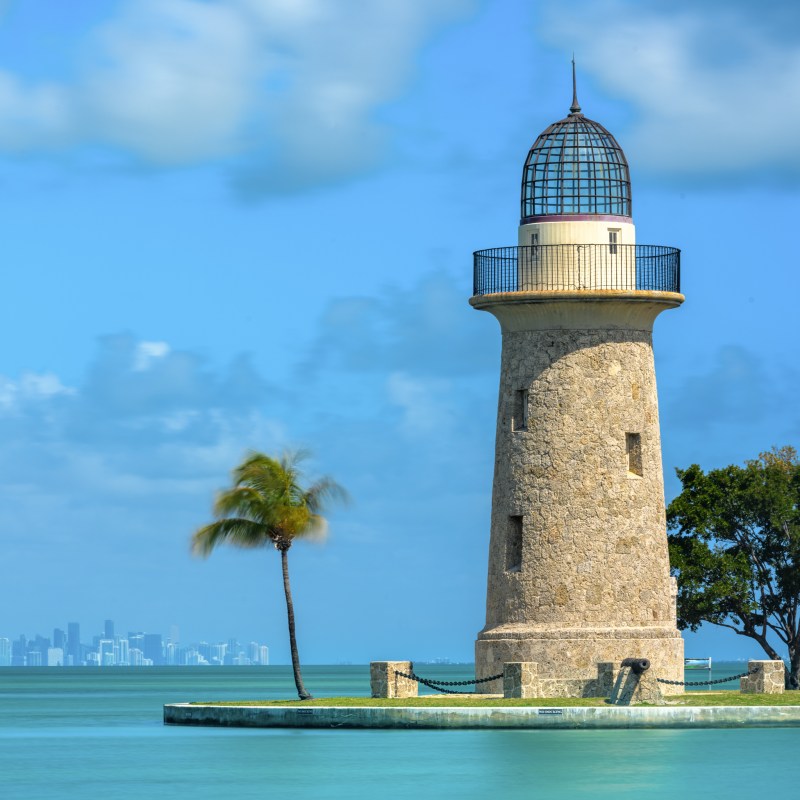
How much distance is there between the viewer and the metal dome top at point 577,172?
47719mm

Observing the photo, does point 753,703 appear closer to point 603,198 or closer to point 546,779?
point 546,779

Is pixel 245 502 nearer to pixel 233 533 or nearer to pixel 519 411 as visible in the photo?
pixel 233 533

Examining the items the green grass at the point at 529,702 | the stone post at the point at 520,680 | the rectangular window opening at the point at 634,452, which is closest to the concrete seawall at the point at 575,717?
the green grass at the point at 529,702

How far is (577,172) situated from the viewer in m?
47.7

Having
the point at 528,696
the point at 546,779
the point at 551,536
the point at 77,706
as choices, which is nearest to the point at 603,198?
the point at 551,536

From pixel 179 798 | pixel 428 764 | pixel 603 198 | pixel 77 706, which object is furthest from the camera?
pixel 77 706

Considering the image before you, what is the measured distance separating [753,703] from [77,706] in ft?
180

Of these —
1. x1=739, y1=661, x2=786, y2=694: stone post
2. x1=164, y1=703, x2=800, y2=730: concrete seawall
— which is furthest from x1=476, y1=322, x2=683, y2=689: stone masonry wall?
x1=164, y1=703, x2=800, y2=730: concrete seawall

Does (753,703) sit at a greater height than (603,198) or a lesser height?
lesser

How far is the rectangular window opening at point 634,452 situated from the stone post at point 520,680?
519 cm

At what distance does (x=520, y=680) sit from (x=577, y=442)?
557 centimetres

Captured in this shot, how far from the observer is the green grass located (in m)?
43.8

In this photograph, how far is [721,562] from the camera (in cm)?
5594

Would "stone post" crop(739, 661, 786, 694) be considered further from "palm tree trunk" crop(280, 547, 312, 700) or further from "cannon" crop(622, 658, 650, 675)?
"palm tree trunk" crop(280, 547, 312, 700)
